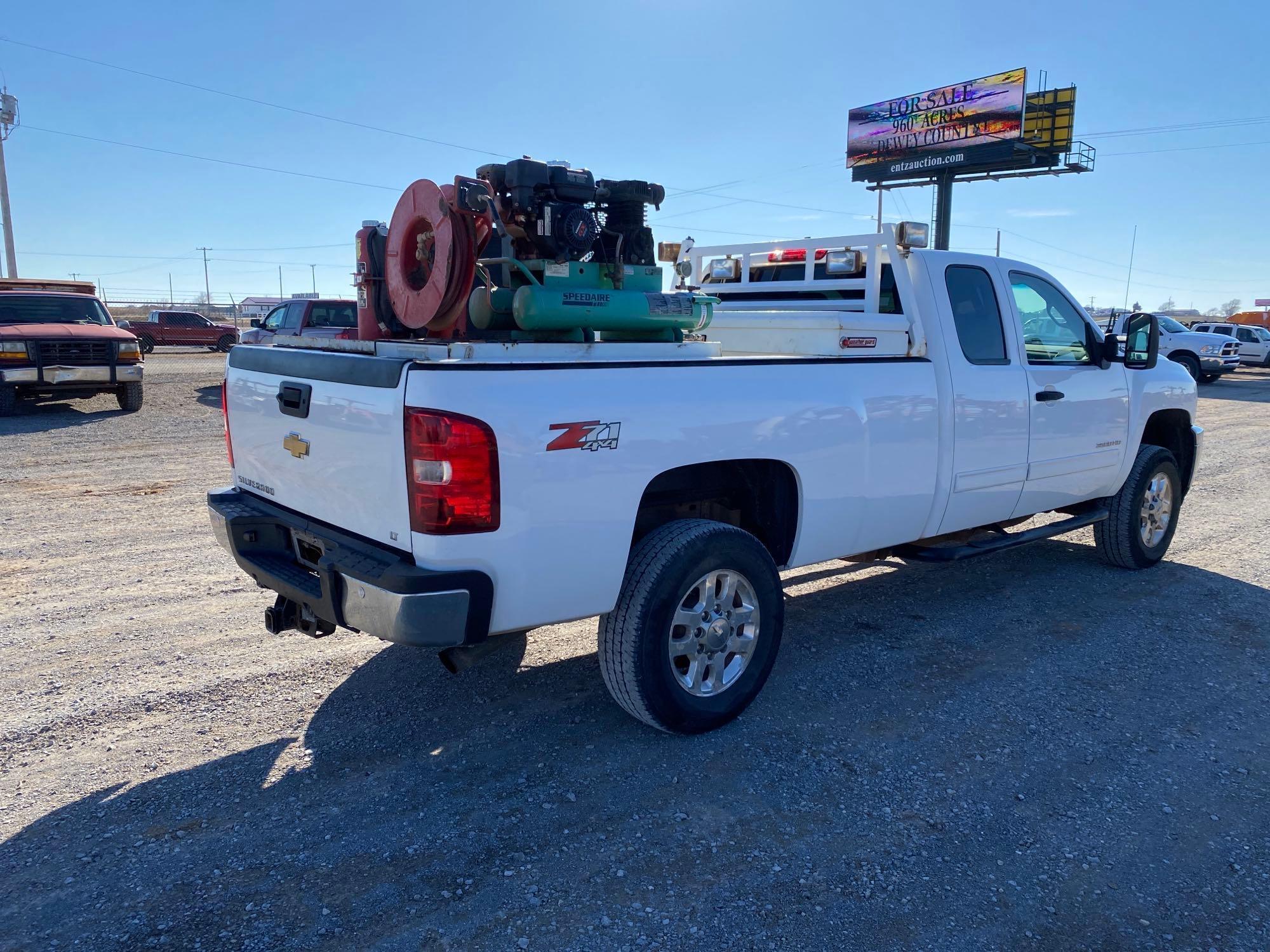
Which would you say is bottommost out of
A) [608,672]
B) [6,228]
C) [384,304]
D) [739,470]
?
[608,672]

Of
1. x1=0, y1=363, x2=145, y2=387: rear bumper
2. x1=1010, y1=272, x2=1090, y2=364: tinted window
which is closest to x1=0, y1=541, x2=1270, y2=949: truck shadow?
x1=1010, y1=272, x2=1090, y2=364: tinted window

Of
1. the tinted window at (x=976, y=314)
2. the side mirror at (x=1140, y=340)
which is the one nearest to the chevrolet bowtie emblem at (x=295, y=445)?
the tinted window at (x=976, y=314)

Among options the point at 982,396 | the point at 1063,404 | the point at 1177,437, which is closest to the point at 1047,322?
the point at 1063,404

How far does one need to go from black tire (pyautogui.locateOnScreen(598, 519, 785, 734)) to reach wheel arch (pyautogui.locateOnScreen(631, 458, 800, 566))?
0.18 meters

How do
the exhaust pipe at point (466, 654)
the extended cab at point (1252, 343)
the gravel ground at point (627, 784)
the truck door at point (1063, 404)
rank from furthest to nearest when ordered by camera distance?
the extended cab at point (1252, 343) → the truck door at point (1063, 404) → the exhaust pipe at point (466, 654) → the gravel ground at point (627, 784)

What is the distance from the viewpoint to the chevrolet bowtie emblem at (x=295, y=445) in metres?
3.64

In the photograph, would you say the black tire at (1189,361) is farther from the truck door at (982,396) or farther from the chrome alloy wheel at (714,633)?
the chrome alloy wheel at (714,633)

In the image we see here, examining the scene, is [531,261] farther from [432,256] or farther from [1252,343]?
[1252,343]

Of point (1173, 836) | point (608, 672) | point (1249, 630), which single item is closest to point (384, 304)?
point (608, 672)

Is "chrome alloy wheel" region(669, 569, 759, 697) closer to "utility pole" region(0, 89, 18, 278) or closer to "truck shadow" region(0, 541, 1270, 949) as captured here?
"truck shadow" region(0, 541, 1270, 949)

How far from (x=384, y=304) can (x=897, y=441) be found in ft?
8.50

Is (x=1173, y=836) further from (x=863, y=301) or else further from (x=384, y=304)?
(x=384, y=304)

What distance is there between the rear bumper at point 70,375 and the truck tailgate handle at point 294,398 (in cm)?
1153

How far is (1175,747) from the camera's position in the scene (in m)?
3.90
